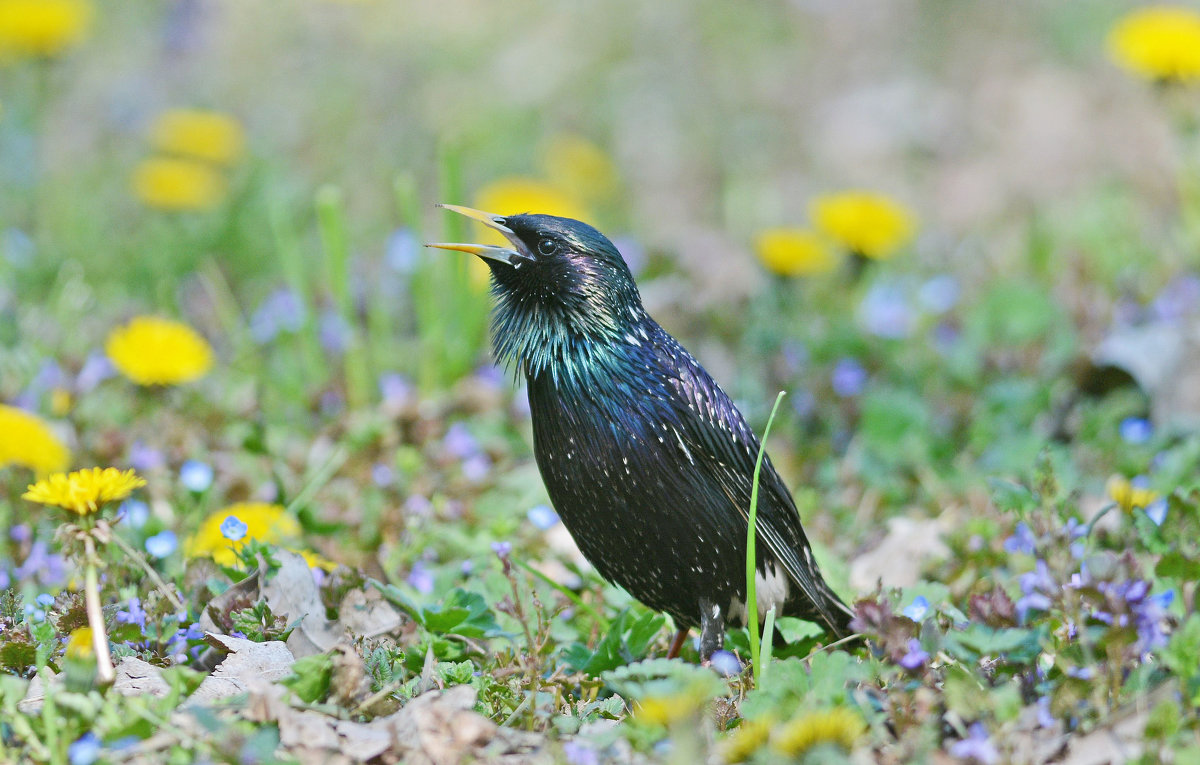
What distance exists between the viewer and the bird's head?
2998 millimetres

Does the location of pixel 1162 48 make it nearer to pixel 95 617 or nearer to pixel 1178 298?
pixel 1178 298

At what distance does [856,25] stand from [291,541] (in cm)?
751

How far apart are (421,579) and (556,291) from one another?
0.99 metres

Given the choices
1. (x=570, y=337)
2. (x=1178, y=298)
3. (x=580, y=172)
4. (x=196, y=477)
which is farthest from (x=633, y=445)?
(x=580, y=172)

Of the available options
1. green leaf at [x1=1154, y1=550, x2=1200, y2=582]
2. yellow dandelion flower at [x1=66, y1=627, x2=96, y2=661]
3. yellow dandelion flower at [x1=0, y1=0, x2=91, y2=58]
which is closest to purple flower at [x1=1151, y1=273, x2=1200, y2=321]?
green leaf at [x1=1154, y1=550, x2=1200, y2=582]

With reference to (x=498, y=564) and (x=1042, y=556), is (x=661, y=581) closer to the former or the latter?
(x=498, y=564)

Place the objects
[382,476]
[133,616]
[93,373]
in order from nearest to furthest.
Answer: [133,616]
[382,476]
[93,373]

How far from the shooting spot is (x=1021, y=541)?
3238 millimetres

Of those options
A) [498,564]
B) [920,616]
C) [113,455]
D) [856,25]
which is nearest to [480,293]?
[113,455]

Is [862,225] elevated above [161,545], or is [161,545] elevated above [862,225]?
[862,225]

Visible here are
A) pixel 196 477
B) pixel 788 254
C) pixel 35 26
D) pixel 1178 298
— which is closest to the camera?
pixel 196 477

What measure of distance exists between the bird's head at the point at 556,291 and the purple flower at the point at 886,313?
2.63 m

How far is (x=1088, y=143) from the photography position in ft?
27.3

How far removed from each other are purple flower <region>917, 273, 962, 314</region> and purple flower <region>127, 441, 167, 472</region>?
3502mm
